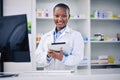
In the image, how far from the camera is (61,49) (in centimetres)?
274

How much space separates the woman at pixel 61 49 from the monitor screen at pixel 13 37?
121 cm

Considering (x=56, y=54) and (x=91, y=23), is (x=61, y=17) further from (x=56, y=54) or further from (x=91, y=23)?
(x=91, y=23)

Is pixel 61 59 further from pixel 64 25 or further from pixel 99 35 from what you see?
pixel 99 35

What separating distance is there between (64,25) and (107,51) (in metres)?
1.19

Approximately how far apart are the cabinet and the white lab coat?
387mm

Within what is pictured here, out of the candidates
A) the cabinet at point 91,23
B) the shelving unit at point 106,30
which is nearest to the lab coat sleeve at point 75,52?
the cabinet at point 91,23

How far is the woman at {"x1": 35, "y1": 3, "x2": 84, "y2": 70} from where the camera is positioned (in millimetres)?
2879

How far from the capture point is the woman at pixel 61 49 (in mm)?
2879

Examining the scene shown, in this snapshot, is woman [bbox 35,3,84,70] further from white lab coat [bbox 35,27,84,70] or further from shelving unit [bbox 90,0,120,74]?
shelving unit [bbox 90,0,120,74]

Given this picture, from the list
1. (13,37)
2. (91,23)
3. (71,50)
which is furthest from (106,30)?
(13,37)

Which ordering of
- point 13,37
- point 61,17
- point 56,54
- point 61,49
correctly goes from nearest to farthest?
point 13,37 < point 61,49 < point 56,54 < point 61,17

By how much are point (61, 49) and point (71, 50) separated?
332 mm

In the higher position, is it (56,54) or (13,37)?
(13,37)

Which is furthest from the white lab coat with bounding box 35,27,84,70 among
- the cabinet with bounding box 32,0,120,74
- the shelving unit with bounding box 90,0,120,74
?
the shelving unit with bounding box 90,0,120,74
